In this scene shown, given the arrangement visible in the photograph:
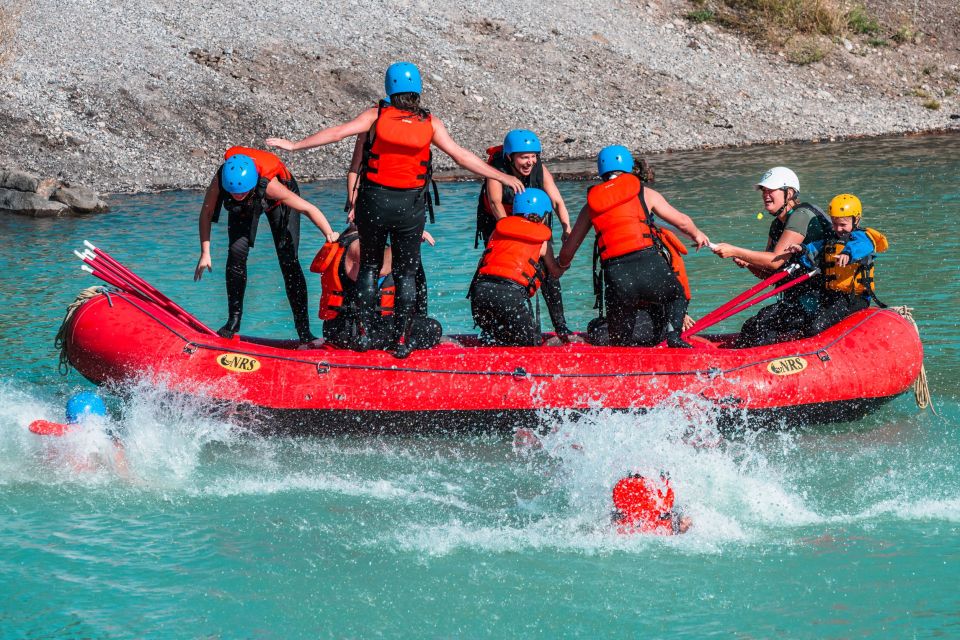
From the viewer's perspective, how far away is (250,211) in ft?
22.4

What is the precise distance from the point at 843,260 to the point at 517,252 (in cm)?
196

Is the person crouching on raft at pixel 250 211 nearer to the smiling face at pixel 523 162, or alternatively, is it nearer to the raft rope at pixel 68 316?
the raft rope at pixel 68 316

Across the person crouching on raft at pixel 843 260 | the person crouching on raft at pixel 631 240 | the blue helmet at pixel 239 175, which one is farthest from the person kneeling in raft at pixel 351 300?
the person crouching on raft at pixel 843 260

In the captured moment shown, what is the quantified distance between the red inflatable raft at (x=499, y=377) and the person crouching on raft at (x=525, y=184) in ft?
1.44

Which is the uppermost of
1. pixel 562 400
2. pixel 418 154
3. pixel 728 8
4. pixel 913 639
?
pixel 728 8

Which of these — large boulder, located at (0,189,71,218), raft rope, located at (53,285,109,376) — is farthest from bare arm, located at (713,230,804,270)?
large boulder, located at (0,189,71,218)

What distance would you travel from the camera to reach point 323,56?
59.4 feet

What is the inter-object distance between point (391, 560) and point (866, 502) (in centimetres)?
244

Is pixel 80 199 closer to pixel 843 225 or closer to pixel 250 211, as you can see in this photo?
pixel 250 211

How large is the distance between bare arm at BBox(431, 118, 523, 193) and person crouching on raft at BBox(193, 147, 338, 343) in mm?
847

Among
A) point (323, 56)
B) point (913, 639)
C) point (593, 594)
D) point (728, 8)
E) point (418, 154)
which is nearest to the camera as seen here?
point (913, 639)

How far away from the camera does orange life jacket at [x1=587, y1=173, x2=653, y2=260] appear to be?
6.46 m

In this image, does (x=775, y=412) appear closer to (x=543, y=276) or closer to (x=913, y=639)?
(x=543, y=276)

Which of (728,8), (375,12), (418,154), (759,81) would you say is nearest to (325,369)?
(418,154)
